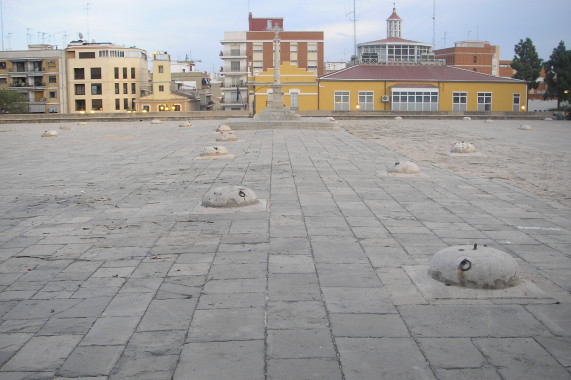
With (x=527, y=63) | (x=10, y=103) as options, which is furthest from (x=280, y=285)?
(x=527, y=63)

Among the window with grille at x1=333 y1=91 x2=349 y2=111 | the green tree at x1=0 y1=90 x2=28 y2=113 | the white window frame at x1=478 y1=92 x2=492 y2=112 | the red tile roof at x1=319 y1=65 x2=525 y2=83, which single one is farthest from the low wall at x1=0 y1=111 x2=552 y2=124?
the green tree at x1=0 y1=90 x2=28 y2=113

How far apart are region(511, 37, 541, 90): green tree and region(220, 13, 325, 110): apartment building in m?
22.0

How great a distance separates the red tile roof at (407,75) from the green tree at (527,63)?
5.66 m

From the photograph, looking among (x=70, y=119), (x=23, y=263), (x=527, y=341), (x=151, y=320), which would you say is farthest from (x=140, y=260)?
(x=70, y=119)

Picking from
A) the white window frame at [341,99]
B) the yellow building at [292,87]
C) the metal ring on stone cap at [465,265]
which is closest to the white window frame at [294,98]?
the yellow building at [292,87]

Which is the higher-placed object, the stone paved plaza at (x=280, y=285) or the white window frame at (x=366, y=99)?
the white window frame at (x=366, y=99)

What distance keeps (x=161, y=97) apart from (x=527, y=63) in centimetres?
3700

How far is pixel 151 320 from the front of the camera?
3.62 metres

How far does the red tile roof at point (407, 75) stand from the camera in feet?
166

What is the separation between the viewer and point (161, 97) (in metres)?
59.5

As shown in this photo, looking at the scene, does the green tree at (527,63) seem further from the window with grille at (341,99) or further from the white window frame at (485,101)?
the window with grille at (341,99)

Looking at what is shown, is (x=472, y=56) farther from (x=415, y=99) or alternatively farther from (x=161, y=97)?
(x=161, y=97)

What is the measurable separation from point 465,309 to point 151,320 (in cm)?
203

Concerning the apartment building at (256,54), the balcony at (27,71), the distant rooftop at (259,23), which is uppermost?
the distant rooftop at (259,23)
